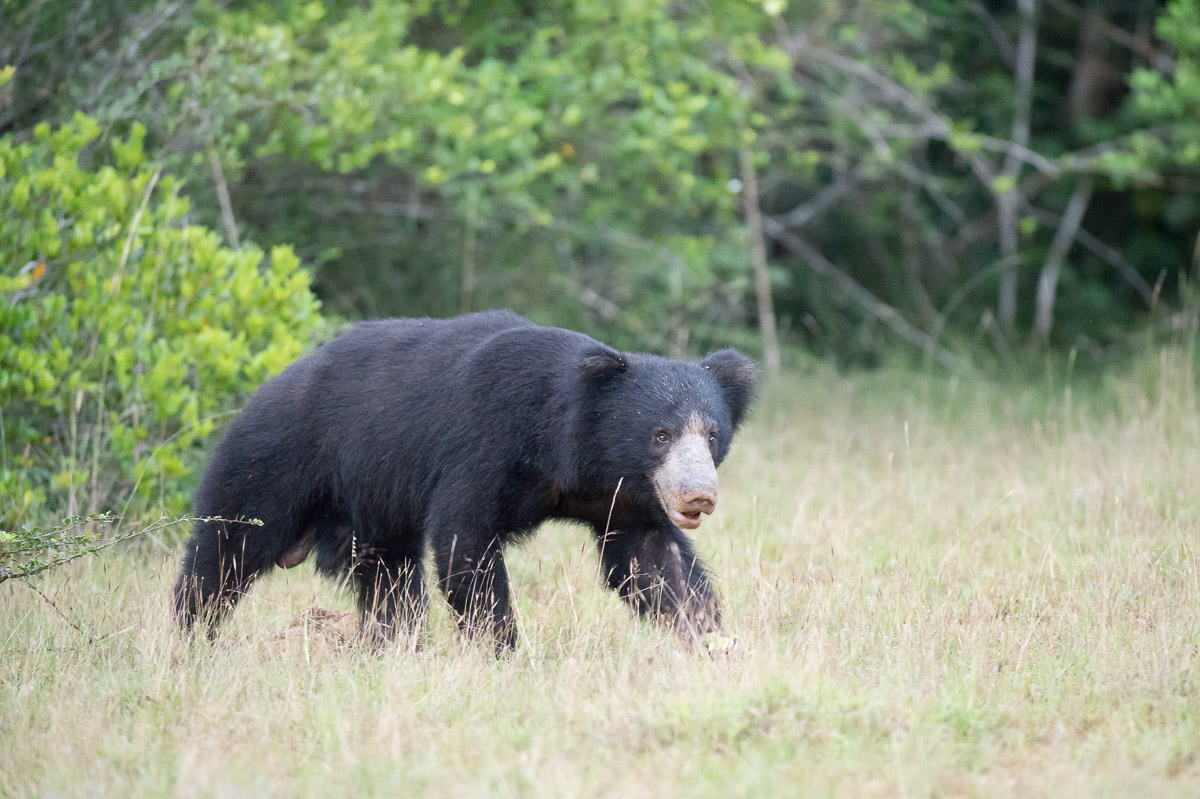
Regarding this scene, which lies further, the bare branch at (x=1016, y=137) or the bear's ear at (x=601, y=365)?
the bare branch at (x=1016, y=137)

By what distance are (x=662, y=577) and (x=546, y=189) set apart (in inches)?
274

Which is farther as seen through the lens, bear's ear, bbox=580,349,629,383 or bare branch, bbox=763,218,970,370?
bare branch, bbox=763,218,970,370

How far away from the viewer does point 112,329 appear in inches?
258

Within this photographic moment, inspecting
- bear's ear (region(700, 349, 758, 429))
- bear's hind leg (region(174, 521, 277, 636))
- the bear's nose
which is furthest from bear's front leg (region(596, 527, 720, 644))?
bear's hind leg (region(174, 521, 277, 636))

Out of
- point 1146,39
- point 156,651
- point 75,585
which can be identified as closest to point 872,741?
point 156,651

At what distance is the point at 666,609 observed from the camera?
4871mm

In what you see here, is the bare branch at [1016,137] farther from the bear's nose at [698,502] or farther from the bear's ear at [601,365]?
the bear's nose at [698,502]

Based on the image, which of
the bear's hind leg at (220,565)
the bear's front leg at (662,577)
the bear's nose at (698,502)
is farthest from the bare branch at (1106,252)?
the bear's hind leg at (220,565)

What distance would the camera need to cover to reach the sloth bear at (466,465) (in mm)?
4750

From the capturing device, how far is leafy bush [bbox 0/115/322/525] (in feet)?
21.1

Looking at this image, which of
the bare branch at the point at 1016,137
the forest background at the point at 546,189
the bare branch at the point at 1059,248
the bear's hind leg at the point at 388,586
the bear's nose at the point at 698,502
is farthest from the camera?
the bare branch at the point at 1016,137

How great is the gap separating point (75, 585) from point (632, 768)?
2.93m

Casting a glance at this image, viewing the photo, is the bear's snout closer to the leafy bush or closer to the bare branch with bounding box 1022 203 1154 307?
the leafy bush

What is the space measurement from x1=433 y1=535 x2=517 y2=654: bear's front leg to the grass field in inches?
4.5
